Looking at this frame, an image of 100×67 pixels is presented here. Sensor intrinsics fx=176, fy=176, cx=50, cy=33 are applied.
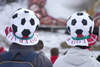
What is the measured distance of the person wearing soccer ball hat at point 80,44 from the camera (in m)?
1.74

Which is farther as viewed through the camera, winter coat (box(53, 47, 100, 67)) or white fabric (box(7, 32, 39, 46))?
white fabric (box(7, 32, 39, 46))

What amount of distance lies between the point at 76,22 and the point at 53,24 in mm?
8350

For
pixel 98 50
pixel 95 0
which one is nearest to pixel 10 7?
pixel 95 0

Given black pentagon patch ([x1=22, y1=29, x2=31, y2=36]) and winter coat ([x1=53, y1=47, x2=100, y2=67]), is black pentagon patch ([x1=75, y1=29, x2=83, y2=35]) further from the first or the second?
black pentagon patch ([x1=22, y1=29, x2=31, y2=36])

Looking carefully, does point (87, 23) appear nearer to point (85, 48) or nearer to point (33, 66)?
point (85, 48)

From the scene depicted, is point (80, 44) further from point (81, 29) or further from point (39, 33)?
point (39, 33)

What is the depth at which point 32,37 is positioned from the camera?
194 centimetres

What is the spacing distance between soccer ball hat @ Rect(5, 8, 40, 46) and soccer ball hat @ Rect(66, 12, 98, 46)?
0.41 metres

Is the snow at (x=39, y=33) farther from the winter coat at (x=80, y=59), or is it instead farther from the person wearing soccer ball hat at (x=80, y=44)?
the winter coat at (x=80, y=59)

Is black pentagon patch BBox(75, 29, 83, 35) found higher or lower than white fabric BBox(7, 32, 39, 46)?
higher

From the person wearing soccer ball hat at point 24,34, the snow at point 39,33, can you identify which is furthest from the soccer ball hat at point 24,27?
the snow at point 39,33

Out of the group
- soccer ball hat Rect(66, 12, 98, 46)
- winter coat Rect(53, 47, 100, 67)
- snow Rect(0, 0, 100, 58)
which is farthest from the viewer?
snow Rect(0, 0, 100, 58)

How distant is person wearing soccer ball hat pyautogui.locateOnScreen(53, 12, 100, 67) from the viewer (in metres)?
1.74

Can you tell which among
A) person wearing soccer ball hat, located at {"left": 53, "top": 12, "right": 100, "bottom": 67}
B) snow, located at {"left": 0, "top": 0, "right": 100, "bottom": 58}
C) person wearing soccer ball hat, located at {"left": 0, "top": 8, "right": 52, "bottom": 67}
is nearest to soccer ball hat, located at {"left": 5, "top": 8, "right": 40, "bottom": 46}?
person wearing soccer ball hat, located at {"left": 0, "top": 8, "right": 52, "bottom": 67}
